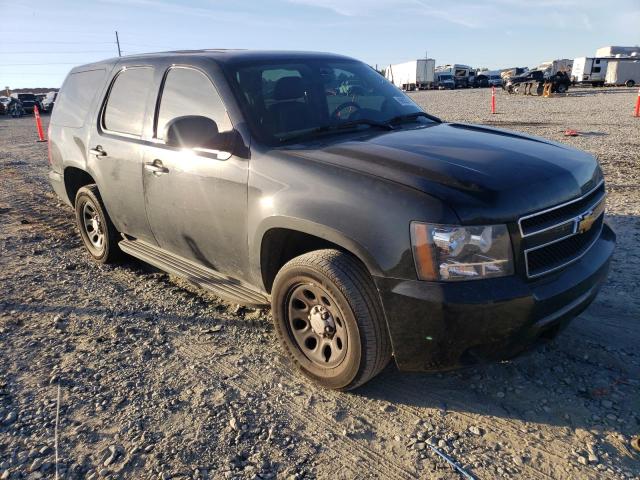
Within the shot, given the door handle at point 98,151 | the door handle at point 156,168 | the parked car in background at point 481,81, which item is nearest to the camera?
the door handle at point 156,168

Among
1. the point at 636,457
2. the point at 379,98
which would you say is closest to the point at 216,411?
the point at 636,457

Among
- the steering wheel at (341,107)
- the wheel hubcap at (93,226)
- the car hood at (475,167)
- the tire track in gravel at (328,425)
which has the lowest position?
the tire track in gravel at (328,425)

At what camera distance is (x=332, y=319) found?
9.02 feet

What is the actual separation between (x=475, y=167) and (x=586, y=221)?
29.4 inches

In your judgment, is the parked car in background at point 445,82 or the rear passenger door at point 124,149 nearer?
the rear passenger door at point 124,149

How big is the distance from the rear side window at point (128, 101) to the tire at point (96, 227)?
80cm

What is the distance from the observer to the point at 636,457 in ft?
7.40

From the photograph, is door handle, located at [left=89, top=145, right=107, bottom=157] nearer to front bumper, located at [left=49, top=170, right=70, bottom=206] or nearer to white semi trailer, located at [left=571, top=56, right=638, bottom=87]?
front bumper, located at [left=49, top=170, right=70, bottom=206]

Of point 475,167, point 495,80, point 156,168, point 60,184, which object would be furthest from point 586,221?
point 495,80

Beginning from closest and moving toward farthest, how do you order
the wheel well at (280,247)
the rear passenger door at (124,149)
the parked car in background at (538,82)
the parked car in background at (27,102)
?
1. the wheel well at (280,247)
2. the rear passenger door at (124,149)
3. the parked car in background at (538,82)
4. the parked car in background at (27,102)

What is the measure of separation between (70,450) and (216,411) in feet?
2.42

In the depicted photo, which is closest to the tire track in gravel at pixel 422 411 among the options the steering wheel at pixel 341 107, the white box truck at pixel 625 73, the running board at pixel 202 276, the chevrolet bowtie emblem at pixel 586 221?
the running board at pixel 202 276

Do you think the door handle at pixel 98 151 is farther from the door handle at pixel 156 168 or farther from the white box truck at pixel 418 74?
the white box truck at pixel 418 74

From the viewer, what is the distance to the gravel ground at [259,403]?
232 cm
